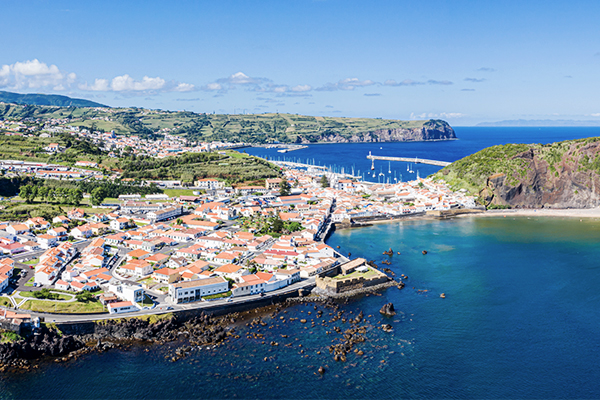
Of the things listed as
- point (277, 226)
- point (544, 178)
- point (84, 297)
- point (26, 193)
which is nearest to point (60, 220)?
point (26, 193)

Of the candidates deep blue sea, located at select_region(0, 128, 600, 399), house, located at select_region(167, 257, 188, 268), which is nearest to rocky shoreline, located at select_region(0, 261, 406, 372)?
deep blue sea, located at select_region(0, 128, 600, 399)

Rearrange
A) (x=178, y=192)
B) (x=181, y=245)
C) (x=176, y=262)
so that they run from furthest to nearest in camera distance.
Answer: (x=178, y=192) → (x=181, y=245) → (x=176, y=262)

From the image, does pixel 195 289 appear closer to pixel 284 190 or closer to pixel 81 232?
pixel 81 232

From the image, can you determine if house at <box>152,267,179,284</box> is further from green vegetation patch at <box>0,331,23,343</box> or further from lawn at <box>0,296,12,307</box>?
green vegetation patch at <box>0,331,23,343</box>

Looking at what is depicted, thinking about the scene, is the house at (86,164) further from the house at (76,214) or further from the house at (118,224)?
the house at (118,224)

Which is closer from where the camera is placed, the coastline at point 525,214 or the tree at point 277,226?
the tree at point 277,226

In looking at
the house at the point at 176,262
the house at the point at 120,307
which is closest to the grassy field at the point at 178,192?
Result: the house at the point at 176,262
